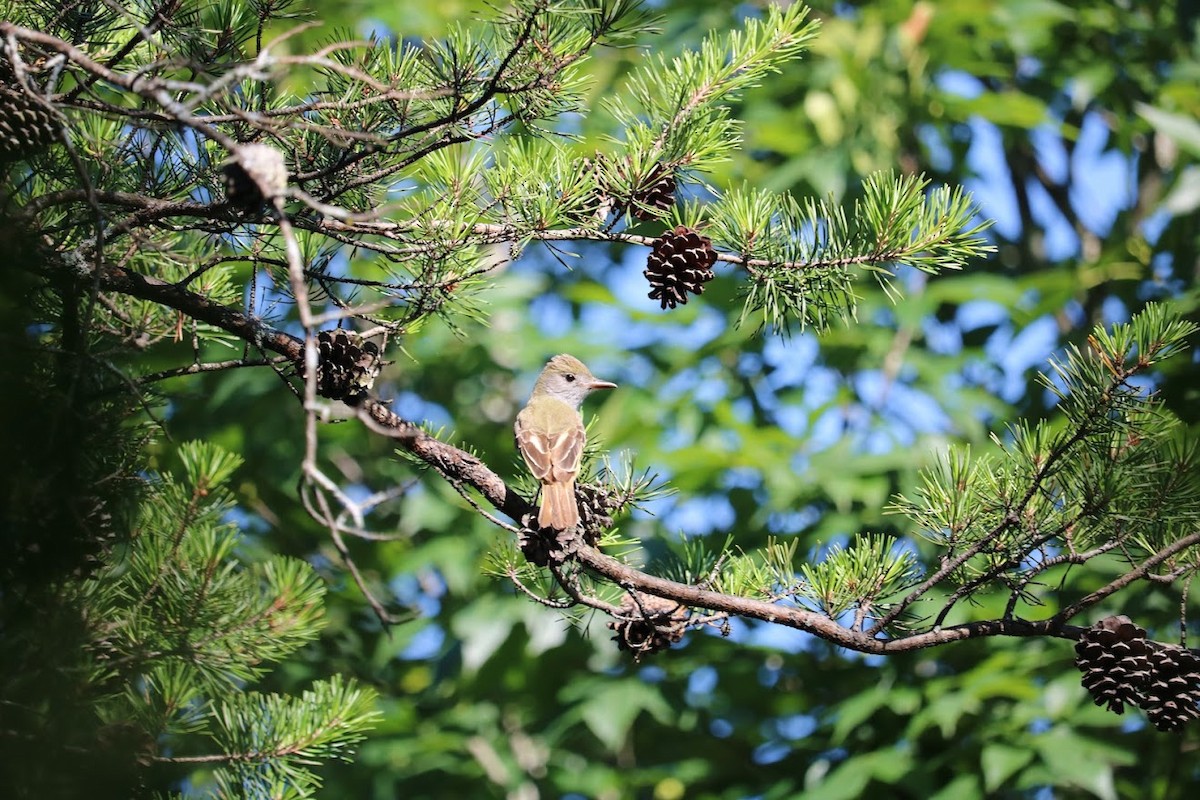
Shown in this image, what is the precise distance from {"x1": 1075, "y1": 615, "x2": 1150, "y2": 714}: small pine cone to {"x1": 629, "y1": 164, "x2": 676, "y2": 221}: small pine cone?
1201 millimetres

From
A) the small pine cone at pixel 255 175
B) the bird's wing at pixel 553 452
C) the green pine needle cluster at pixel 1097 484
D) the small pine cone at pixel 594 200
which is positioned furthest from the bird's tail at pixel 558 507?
the small pine cone at pixel 255 175

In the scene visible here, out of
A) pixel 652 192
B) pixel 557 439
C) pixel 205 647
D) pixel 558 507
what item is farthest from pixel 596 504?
pixel 205 647

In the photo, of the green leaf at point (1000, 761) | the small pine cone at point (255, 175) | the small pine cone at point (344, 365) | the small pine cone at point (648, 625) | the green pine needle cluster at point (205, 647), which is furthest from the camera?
the green leaf at point (1000, 761)

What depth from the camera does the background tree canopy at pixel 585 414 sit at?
2113 millimetres

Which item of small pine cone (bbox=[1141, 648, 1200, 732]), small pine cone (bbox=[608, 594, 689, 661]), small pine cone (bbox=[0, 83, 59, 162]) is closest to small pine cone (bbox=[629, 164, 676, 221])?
small pine cone (bbox=[608, 594, 689, 661])

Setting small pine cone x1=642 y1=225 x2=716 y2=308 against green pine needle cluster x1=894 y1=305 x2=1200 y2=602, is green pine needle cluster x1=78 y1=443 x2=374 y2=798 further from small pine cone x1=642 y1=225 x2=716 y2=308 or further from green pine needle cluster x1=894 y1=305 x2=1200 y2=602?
green pine needle cluster x1=894 y1=305 x2=1200 y2=602

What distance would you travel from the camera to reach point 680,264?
2.35 metres

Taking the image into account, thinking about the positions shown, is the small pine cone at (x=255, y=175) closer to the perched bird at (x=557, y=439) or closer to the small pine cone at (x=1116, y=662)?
the perched bird at (x=557, y=439)

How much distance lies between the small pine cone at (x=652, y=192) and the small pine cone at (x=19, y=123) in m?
1.13

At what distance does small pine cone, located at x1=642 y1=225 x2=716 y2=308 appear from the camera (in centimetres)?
234

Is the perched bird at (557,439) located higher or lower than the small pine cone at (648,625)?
higher

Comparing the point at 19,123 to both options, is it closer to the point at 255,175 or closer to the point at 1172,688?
the point at 255,175

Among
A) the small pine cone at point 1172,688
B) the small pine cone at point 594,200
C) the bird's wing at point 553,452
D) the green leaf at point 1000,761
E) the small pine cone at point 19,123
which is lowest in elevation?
the small pine cone at point 1172,688

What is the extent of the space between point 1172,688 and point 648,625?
1020 millimetres
